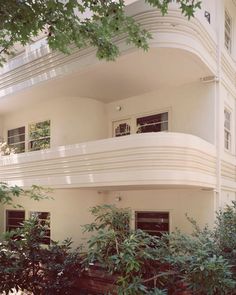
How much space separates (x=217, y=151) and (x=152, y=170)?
9.58 feet

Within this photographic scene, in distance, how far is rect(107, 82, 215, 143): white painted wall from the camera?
11.4 metres

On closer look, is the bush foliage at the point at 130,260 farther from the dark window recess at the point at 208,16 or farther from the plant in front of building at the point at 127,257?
the dark window recess at the point at 208,16

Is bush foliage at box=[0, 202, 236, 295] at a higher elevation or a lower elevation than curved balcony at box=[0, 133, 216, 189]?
lower

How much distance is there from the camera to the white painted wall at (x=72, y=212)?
13148 mm

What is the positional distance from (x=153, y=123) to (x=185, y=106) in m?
1.29

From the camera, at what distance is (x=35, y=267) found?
10.2m

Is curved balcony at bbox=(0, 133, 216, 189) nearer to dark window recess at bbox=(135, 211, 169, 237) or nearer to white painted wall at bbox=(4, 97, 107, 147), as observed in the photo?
white painted wall at bbox=(4, 97, 107, 147)

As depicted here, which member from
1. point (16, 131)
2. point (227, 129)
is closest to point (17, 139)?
point (16, 131)

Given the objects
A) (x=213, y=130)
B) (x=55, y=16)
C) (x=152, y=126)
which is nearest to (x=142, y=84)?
(x=152, y=126)

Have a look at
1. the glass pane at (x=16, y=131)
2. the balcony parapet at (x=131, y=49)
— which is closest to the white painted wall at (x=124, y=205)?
the glass pane at (x=16, y=131)

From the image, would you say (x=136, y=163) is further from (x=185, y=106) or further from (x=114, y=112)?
(x=114, y=112)

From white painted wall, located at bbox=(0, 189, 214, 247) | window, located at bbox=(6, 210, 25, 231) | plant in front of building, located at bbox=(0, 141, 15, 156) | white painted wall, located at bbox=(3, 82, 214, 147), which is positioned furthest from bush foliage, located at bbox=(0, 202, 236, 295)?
window, located at bbox=(6, 210, 25, 231)

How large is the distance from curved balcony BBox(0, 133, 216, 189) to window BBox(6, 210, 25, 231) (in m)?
4.78

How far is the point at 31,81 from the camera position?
12859 millimetres
